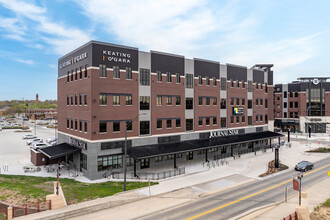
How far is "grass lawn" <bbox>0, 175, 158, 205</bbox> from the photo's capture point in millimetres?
23219

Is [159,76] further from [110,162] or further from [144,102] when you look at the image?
[110,162]

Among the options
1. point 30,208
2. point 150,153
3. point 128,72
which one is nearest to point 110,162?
point 150,153

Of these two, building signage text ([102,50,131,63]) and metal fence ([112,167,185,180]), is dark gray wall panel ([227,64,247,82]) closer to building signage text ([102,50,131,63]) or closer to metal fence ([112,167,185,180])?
building signage text ([102,50,131,63])

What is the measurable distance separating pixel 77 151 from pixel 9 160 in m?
18.3

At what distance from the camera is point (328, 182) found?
30.6 meters

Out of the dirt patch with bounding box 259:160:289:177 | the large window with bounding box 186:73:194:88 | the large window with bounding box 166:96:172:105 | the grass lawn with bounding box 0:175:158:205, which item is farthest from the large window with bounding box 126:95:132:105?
the dirt patch with bounding box 259:160:289:177

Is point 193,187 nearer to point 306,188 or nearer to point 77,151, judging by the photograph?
point 306,188

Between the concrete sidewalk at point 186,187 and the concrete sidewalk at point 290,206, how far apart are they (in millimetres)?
6668

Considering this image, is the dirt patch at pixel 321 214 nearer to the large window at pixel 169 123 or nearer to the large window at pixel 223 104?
the large window at pixel 169 123

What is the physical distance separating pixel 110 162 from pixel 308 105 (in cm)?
8293

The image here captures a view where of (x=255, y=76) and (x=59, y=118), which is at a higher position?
(x=255, y=76)

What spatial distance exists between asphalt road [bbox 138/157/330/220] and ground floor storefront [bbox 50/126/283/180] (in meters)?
9.93

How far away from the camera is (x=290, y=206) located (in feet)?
73.8

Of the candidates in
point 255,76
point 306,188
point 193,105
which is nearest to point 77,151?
point 193,105
